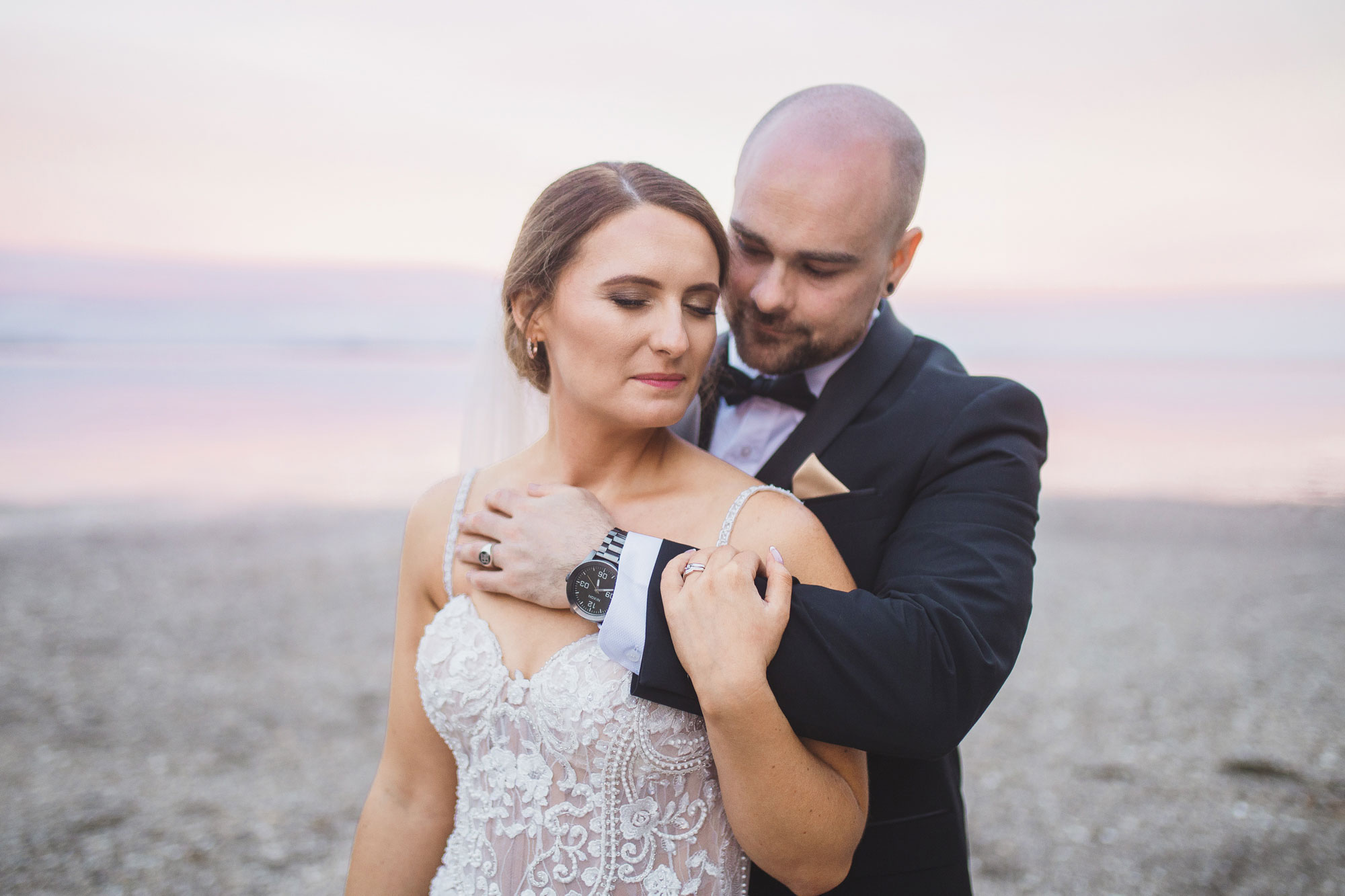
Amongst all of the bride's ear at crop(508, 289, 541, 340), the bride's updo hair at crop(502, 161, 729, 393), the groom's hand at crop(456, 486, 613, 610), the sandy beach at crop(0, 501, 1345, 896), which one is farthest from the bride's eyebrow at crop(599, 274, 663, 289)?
the sandy beach at crop(0, 501, 1345, 896)

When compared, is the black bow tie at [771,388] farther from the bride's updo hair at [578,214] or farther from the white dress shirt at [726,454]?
the bride's updo hair at [578,214]

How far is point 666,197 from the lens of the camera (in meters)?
2.29

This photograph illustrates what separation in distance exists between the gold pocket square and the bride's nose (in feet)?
1.77

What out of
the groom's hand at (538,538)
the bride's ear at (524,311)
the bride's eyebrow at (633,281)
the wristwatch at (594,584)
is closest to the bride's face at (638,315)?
the bride's eyebrow at (633,281)

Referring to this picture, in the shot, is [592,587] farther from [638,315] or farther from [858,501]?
[858,501]

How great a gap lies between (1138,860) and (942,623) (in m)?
4.77

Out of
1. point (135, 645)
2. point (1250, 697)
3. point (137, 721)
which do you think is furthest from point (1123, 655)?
point (135, 645)

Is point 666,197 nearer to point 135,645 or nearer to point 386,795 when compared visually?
point 386,795

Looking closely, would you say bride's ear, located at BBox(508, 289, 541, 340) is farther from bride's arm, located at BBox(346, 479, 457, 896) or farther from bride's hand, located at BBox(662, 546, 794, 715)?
bride's hand, located at BBox(662, 546, 794, 715)

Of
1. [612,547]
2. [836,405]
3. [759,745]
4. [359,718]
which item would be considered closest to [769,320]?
[836,405]

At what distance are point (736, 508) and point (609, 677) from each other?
0.52 metres

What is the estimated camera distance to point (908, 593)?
207 cm

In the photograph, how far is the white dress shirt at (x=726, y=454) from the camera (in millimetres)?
2033

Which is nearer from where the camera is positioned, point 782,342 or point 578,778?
point 578,778
